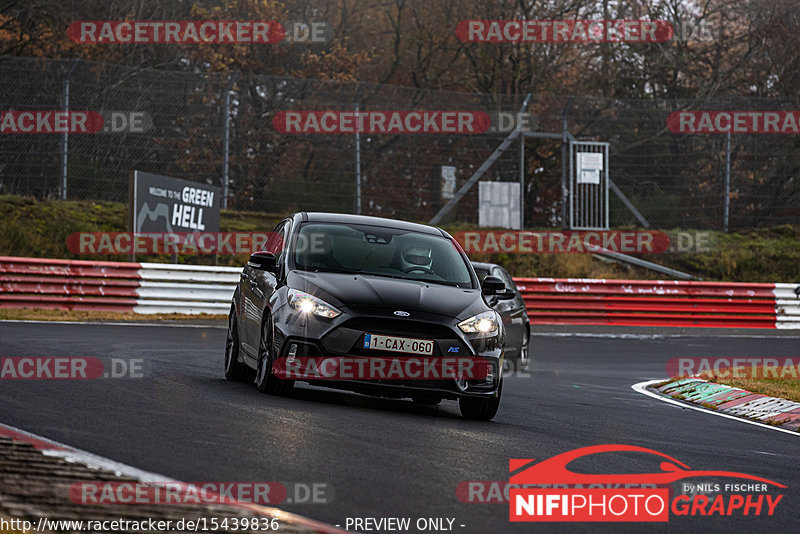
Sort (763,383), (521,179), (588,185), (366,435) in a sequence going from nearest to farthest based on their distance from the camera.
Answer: (366,435) < (763,383) < (521,179) < (588,185)

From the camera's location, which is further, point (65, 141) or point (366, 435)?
point (65, 141)

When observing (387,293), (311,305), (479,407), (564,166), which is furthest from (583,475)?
(564,166)

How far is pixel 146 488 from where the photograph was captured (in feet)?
17.6

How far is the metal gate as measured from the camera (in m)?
28.2

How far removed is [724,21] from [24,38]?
66.1 ft

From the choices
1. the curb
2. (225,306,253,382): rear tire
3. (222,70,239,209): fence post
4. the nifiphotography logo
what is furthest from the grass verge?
(222,70,239,209): fence post

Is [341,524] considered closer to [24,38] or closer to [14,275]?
[14,275]

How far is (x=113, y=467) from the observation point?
5.84m

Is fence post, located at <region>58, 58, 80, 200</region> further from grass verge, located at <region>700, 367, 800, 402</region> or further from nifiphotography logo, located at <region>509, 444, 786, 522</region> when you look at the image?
nifiphotography logo, located at <region>509, 444, 786, 522</region>

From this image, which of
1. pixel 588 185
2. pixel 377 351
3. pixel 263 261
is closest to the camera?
pixel 377 351

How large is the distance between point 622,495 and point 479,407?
3214mm

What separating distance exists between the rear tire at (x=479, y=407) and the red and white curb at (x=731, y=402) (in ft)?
8.32

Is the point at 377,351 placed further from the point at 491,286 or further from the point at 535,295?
the point at 535,295

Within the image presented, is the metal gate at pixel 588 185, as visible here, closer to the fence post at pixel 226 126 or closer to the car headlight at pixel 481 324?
the fence post at pixel 226 126
